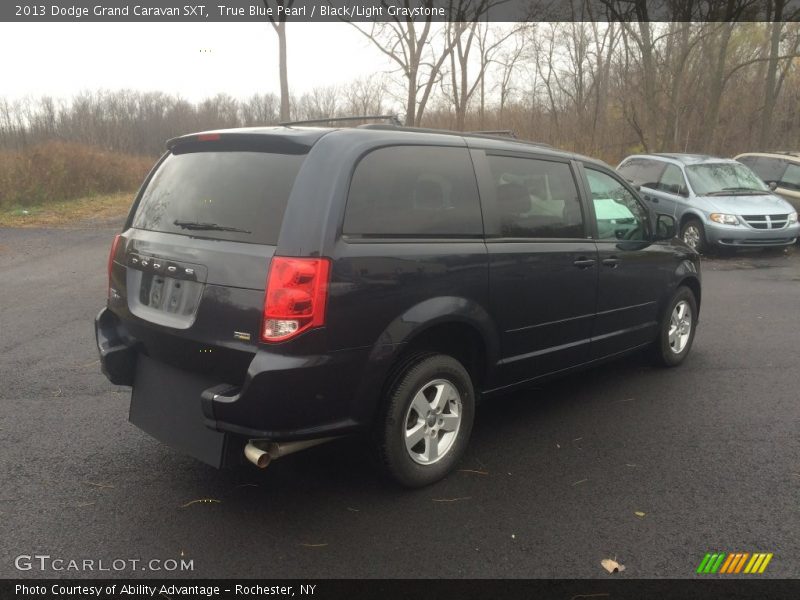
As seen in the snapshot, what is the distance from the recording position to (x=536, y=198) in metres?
4.05

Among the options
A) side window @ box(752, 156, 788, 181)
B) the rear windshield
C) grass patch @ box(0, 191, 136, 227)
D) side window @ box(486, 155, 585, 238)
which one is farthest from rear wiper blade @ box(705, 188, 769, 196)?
grass patch @ box(0, 191, 136, 227)

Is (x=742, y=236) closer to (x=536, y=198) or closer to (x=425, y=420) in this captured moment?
(x=536, y=198)

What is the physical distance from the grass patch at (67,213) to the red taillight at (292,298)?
14932mm

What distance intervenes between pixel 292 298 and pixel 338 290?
21cm

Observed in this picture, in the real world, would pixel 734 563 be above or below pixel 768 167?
below

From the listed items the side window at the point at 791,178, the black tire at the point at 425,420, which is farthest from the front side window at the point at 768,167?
the black tire at the point at 425,420

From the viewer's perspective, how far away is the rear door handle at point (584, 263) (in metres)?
4.17

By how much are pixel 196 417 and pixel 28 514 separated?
0.97m

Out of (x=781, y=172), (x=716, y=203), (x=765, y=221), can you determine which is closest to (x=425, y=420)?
(x=716, y=203)

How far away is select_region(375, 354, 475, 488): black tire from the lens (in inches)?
126

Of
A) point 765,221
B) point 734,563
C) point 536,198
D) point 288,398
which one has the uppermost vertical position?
point 536,198

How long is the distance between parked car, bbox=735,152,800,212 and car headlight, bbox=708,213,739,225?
103 inches

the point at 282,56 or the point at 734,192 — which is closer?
the point at 734,192

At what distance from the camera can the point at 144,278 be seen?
3340mm
